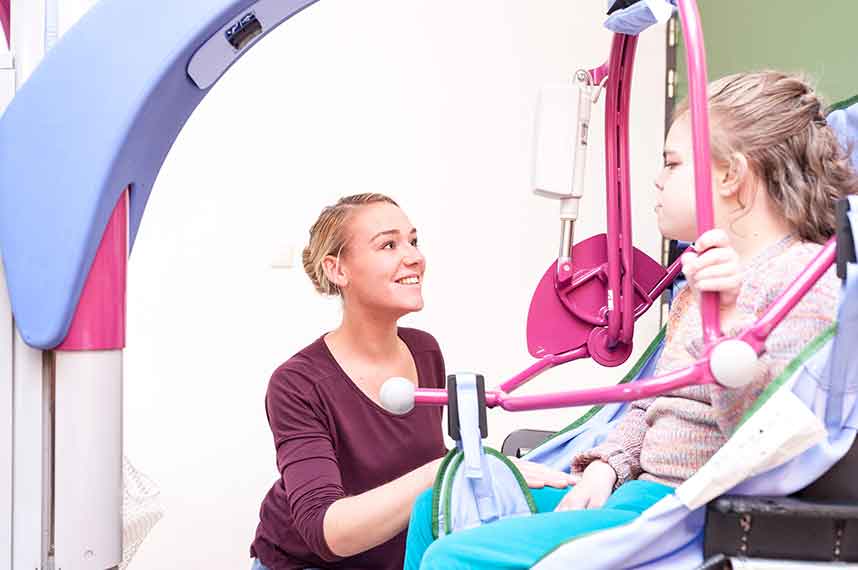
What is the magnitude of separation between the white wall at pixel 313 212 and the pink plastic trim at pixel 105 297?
1.63 metres

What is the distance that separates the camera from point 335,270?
5.83ft

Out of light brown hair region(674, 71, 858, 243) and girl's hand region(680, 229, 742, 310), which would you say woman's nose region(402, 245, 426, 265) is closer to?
light brown hair region(674, 71, 858, 243)

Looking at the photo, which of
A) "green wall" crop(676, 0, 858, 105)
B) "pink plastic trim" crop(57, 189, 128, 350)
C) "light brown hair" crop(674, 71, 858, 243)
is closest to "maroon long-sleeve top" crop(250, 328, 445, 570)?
"pink plastic trim" crop(57, 189, 128, 350)

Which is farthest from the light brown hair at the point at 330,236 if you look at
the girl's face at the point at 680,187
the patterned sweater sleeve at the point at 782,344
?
the patterned sweater sleeve at the point at 782,344

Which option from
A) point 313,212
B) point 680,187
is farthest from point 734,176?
point 313,212

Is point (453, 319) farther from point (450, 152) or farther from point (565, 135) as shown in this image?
point (565, 135)

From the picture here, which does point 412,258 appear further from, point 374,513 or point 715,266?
point 715,266

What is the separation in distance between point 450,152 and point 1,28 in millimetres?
2037

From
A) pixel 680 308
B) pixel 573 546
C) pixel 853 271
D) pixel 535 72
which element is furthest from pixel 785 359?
pixel 535 72

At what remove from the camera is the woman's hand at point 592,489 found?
1263mm

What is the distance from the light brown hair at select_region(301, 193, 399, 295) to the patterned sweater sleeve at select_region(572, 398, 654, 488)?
61 centimetres

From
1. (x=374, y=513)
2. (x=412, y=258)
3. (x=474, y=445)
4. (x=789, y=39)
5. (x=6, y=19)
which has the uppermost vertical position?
(x=789, y=39)

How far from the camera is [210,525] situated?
2.83 meters

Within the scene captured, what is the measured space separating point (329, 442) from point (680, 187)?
660mm
